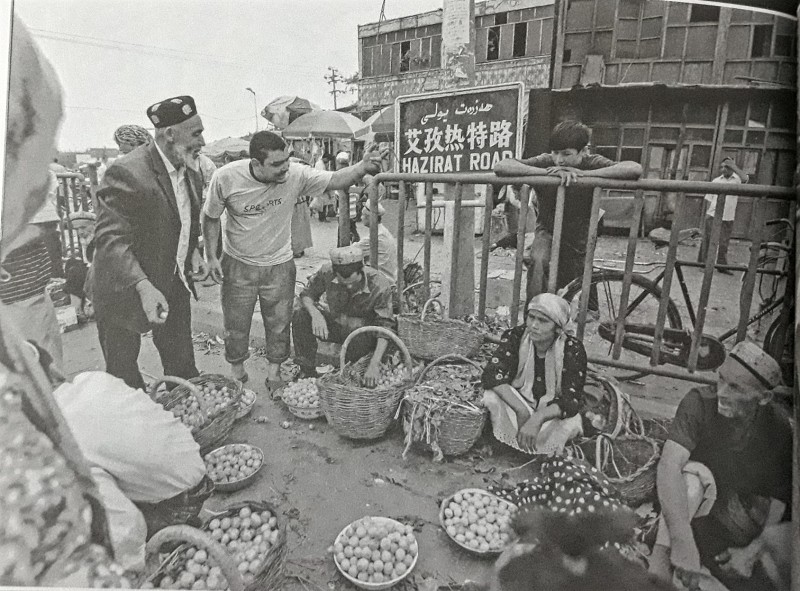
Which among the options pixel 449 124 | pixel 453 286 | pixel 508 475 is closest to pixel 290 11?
pixel 449 124

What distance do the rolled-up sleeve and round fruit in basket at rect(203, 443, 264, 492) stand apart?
1.30m

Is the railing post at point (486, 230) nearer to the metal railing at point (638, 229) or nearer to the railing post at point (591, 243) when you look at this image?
the metal railing at point (638, 229)

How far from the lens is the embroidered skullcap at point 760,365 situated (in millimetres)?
1805

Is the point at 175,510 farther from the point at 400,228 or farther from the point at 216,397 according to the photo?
the point at 400,228

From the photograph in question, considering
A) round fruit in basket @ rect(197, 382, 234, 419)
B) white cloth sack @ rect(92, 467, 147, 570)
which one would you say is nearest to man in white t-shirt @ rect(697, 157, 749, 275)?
round fruit in basket @ rect(197, 382, 234, 419)

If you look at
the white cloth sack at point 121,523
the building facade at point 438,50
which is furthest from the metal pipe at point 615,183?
the white cloth sack at point 121,523

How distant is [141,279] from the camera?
94.7 inches

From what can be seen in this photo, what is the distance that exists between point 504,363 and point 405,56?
1.69 metres

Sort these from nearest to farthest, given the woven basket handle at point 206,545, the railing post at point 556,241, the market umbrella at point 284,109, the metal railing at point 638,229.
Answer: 1. the woven basket handle at point 206,545
2. the metal railing at point 638,229
3. the railing post at point 556,241
4. the market umbrella at point 284,109

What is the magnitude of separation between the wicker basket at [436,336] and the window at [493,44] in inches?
56.4

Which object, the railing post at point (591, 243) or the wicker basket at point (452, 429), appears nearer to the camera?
the railing post at point (591, 243)

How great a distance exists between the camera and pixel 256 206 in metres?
2.57

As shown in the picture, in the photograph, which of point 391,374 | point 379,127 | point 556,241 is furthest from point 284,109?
point 391,374

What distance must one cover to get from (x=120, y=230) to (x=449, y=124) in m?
1.78
